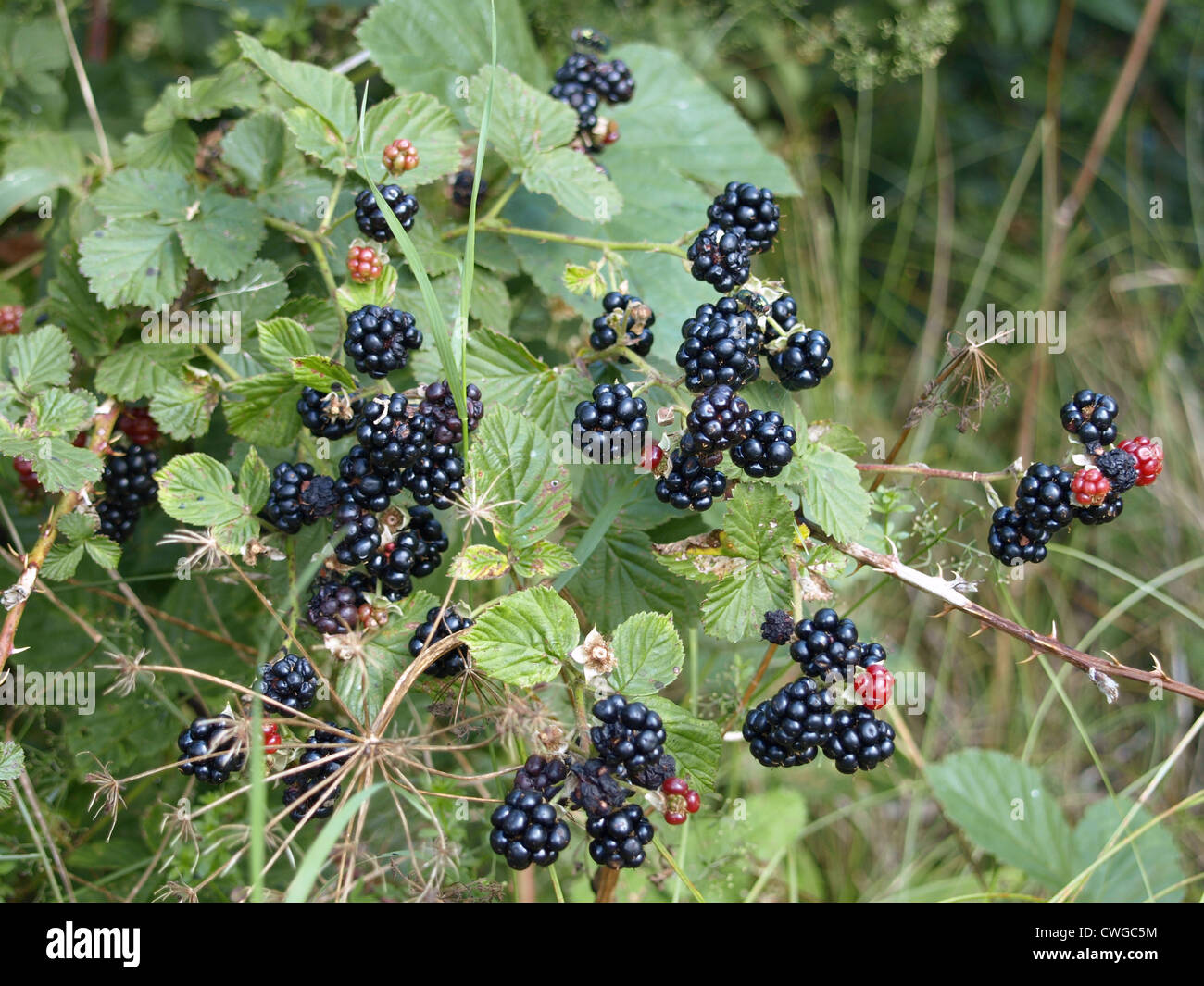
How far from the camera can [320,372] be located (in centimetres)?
158

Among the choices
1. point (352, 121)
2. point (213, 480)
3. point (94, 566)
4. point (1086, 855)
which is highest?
point (352, 121)

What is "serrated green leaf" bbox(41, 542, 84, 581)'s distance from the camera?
166 cm

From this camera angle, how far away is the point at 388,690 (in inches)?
61.5

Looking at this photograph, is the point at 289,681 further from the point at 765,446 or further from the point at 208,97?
the point at 208,97

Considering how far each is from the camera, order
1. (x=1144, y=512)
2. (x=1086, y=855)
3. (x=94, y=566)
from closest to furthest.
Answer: (x=94, y=566) < (x=1086, y=855) < (x=1144, y=512)

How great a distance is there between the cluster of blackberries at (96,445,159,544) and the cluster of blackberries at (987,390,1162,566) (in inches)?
61.9

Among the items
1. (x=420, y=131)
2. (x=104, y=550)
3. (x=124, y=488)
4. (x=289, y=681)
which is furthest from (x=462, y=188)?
(x=289, y=681)

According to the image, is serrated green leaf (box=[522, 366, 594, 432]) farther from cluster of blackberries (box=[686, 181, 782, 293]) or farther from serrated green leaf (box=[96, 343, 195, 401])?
serrated green leaf (box=[96, 343, 195, 401])

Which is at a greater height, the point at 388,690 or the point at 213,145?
the point at 213,145

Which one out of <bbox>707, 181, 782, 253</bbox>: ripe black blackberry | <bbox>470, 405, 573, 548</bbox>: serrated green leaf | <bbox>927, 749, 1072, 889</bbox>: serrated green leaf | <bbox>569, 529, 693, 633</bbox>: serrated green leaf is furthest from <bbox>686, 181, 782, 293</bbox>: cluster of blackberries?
<bbox>927, 749, 1072, 889</bbox>: serrated green leaf

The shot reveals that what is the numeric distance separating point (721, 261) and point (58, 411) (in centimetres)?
120
